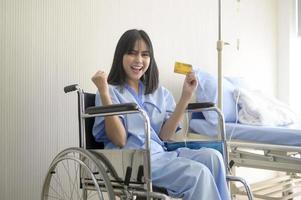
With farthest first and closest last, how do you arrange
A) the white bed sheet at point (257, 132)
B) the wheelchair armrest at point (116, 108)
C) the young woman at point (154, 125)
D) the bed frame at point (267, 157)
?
the white bed sheet at point (257, 132)
the bed frame at point (267, 157)
the young woman at point (154, 125)
the wheelchair armrest at point (116, 108)

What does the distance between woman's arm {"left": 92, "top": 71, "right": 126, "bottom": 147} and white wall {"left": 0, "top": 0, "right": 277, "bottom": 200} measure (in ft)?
1.96

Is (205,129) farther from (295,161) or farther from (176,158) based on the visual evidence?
(176,158)

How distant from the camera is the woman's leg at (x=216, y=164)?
1.53 m

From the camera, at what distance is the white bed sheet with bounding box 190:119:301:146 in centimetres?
207

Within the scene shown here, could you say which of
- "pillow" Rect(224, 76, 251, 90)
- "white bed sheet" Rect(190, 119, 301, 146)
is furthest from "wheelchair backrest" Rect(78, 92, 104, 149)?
"pillow" Rect(224, 76, 251, 90)

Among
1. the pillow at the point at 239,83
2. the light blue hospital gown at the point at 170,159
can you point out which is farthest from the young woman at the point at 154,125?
the pillow at the point at 239,83

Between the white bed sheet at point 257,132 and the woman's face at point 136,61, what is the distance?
79 centimetres

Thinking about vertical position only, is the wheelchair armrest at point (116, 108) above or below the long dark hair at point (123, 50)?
below

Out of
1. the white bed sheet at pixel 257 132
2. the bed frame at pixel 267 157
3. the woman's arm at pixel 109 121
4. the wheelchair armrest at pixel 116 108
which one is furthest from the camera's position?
the white bed sheet at pixel 257 132

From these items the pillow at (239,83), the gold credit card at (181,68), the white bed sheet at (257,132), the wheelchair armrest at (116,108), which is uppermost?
the gold credit card at (181,68)

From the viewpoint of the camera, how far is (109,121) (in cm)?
159

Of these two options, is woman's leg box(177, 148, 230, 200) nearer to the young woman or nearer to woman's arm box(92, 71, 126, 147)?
the young woman

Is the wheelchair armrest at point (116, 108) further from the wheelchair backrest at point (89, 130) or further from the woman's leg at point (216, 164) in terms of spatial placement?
the woman's leg at point (216, 164)

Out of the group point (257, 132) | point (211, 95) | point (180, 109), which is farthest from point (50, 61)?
point (257, 132)
